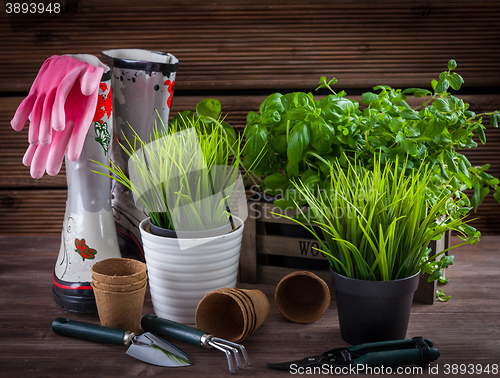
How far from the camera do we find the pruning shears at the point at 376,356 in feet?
2.03

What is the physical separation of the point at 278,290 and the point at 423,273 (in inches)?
8.6

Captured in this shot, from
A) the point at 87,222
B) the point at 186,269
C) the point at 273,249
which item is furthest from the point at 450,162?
the point at 87,222

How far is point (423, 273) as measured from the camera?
0.77 meters

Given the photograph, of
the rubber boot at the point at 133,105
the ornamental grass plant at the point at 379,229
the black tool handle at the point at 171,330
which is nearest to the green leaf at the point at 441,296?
the ornamental grass plant at the point at 379,229

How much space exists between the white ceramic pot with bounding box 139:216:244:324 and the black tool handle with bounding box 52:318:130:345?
97mm

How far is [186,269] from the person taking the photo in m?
0.73

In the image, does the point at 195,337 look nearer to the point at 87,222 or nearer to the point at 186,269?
the point at 186,269

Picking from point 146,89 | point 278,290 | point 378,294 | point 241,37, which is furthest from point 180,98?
point 378,294

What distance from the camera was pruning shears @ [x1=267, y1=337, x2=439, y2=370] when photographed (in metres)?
0.62

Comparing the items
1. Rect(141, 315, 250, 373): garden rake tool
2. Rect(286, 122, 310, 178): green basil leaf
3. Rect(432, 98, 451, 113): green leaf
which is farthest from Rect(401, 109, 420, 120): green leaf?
Rect(141, 315, 250, 373): garden rake tool

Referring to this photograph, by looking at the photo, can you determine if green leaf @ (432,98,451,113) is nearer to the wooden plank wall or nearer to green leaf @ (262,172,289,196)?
green leaf @ (262,172,289,196)

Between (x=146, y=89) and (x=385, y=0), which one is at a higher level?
(x=385, y=0)

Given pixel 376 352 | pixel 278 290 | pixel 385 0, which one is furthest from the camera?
pixel 385 0

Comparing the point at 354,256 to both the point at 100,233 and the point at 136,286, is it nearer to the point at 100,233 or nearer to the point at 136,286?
the point at 136,286
